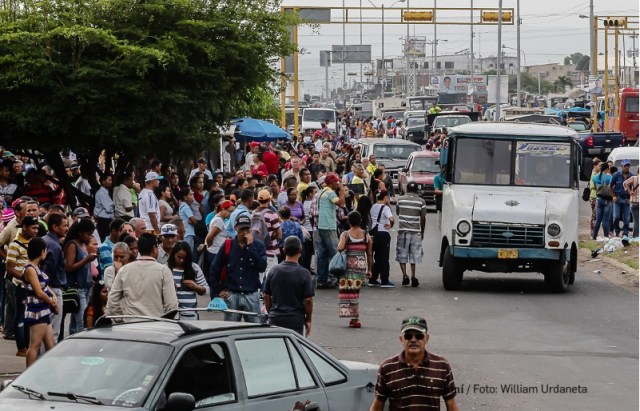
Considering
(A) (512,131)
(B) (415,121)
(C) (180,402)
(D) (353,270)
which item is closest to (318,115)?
(B) (415,121)

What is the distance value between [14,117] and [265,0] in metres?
5.13

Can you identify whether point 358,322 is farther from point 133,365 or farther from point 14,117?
point 133,365

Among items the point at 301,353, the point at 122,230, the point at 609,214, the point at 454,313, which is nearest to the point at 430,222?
the point at 609,214

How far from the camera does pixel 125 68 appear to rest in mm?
20953

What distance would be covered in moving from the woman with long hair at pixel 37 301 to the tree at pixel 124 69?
8.05 meters

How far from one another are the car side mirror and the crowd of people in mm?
1748

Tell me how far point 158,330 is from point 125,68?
12.7 meters

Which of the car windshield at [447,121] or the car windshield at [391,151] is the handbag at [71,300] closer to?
the car windshield at [391,151]

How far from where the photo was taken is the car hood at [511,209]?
70.4ft

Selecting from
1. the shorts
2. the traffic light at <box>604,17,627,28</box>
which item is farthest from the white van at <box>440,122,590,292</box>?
the traffic light at <box>604,17,627,28</box>

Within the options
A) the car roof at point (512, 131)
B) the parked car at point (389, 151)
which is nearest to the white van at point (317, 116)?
the parked car at point (389, 151)

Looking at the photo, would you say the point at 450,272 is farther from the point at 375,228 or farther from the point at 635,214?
the point at 635,214

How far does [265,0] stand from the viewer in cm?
2330

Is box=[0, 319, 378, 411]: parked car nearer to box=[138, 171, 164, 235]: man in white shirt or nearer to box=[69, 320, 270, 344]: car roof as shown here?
box=[69, 320, 270, 344]: car roof
